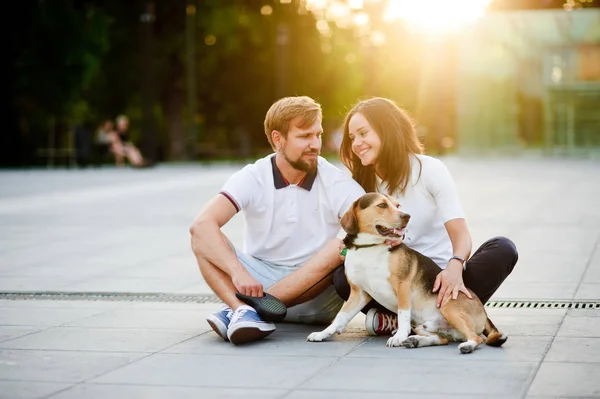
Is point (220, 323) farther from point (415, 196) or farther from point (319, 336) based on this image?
point (415, 196)

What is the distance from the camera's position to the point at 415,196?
7.02 meters

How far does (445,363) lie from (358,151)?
1.59 metres

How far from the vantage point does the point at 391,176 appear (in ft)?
23.0

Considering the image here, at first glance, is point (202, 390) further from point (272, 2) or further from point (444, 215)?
point (272, 2)

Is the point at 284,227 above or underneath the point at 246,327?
above

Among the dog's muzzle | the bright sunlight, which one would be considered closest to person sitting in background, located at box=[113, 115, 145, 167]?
the bright sunlight

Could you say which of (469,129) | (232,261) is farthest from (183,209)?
(469,129)

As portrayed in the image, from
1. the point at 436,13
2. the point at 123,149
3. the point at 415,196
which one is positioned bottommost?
the point at 123,149

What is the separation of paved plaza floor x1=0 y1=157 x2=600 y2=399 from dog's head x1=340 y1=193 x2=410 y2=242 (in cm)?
68

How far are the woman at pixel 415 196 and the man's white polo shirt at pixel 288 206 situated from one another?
0.29 m

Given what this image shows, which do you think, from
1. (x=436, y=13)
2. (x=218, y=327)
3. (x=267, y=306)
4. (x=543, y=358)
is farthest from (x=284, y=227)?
(x=436, y=13)

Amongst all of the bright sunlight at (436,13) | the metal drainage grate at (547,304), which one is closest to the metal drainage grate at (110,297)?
the metal drainage grate at (547,304)

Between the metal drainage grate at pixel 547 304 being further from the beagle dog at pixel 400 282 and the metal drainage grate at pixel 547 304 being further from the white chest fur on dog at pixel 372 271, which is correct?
the white chest fur on dog at pixel 372 271

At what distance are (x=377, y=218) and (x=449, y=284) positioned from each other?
0.56 meters
